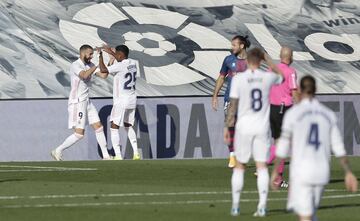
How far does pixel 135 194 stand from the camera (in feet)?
64.5

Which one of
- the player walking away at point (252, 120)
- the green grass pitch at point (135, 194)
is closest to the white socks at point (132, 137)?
the green grass pitch at point (135, 194)

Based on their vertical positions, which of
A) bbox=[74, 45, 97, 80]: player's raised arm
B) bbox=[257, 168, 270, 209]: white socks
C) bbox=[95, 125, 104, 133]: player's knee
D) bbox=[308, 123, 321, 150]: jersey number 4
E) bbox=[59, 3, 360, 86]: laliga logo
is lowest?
bbox=[257, 168, 270, 209]: white socks

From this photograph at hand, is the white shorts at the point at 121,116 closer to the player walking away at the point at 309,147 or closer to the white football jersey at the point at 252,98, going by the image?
the white football jersey at the point at 252,98

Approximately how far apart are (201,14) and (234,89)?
66.7 feet

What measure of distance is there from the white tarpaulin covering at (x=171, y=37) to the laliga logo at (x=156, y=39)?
26 millimetres

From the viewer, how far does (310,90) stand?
1295cm

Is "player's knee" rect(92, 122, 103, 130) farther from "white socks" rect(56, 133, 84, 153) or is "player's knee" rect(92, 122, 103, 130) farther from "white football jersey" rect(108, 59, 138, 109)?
"white football jersey" rect(108, 59, 138, 109)

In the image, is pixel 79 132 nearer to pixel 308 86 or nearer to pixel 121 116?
pixel 121 116

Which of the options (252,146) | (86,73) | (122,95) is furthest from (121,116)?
(252,146)

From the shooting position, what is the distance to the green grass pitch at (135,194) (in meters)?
16.7

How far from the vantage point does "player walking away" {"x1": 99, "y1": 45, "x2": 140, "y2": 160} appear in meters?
28.6

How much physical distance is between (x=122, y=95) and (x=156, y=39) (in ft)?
20.9

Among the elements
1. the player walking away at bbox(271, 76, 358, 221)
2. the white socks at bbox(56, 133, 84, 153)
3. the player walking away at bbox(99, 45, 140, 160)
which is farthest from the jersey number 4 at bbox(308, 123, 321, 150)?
the player walking away at bbox(99, 45, 140, 160)

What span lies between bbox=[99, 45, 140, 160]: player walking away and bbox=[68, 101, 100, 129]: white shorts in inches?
19.0
